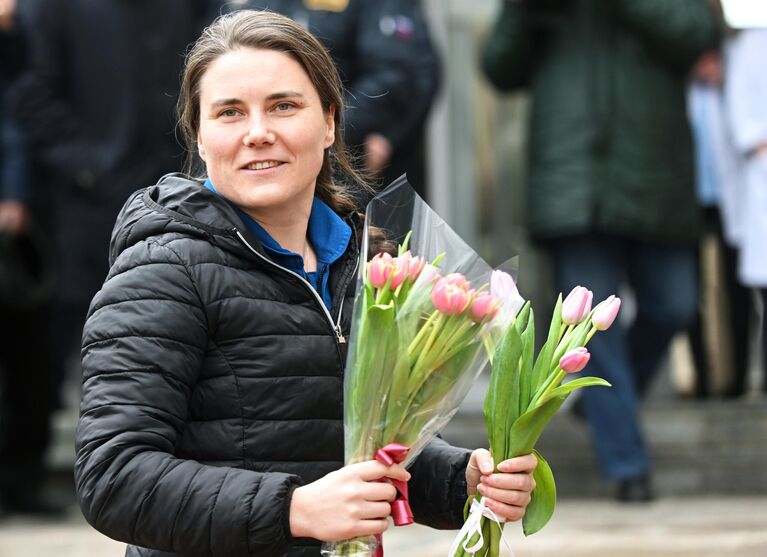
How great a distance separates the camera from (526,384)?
2340 millimetres

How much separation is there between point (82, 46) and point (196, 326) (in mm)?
3661

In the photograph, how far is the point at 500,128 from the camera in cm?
769

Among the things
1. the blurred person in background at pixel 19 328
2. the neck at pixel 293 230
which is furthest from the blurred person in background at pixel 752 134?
the neck at pixel 293 230

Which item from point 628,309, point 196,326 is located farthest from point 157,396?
point 628,309

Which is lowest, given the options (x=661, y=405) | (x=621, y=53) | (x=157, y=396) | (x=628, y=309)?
(x=157, y=396)

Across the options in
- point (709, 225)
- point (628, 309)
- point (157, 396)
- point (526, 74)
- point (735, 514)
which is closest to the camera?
point (157, 396)

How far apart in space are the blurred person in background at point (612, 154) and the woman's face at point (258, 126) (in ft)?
Answer: 10.7

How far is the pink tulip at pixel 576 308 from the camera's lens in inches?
91.7

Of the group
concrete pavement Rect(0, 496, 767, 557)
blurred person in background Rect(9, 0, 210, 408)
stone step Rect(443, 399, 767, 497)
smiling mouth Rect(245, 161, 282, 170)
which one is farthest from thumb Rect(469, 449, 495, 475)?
stone step Rect(443, 399, 767, 497)

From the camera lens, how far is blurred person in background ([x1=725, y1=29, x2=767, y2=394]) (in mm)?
5832

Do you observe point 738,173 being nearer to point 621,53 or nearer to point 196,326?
point 621,53

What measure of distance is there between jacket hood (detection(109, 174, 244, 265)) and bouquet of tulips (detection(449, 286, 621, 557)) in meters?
0.46

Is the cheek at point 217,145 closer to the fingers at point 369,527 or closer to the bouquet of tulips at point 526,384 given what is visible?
the bouquet of tulips at point 526,384

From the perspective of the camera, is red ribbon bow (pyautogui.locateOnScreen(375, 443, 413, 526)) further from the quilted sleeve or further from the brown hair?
the brown hair
